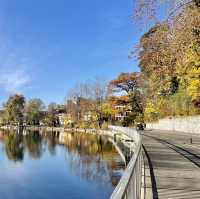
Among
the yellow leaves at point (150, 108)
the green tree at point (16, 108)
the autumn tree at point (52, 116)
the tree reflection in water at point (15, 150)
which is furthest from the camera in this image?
the green tree at point (16, 108)

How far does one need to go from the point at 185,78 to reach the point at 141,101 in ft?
131

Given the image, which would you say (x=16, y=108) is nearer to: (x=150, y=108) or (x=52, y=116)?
(x=52, y=116)

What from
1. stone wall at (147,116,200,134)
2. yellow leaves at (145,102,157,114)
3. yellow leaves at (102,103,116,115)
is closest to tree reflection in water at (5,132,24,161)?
stone wall at (147,116,200,134)

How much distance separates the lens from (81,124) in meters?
115

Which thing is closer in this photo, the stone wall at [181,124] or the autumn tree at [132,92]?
the stone wall at [181,124]

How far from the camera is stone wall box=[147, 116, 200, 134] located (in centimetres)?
5042

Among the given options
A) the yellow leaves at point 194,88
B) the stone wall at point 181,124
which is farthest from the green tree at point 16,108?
the yellow leaves at point 194,88

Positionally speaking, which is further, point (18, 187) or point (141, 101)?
point (141, 101)

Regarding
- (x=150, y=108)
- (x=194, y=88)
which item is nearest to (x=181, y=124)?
(x=150, y=108)

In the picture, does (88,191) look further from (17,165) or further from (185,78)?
(185,78)

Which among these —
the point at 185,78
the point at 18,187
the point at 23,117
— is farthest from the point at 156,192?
the point at 23,117

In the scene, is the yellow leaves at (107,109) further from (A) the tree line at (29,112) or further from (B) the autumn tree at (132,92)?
(A) the tree line at (29,112)

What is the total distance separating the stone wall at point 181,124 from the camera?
50.4m

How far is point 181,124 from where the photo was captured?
192ft
